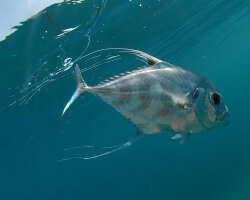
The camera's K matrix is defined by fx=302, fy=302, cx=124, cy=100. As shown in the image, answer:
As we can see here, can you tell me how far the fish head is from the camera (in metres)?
3.21

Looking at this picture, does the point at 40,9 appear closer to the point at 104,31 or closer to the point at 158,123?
the point at 104,31

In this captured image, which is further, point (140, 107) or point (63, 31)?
point (63, 31)

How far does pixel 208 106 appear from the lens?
3283 millimetres

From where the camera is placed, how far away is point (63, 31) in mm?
15000

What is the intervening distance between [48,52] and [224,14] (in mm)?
19372

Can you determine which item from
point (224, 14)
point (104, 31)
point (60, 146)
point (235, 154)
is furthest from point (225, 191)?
point (60, 146)

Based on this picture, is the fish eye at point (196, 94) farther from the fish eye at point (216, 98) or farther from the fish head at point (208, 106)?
the fish eye at point (216, 98)

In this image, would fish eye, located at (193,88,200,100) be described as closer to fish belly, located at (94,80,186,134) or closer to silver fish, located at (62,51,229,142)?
silver fish, located at (62,51,229,142)

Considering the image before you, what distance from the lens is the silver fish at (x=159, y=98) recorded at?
299cm

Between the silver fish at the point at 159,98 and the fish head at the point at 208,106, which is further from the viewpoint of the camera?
the fish head at the point at 208,106

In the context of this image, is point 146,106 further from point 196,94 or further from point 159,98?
point 196,94

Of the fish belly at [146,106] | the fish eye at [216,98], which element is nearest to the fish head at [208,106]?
the fish eye at [216,98]

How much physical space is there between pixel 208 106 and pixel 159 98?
0.63m

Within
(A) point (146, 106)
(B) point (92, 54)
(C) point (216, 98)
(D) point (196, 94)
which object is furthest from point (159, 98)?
(B) point (92, 54)
